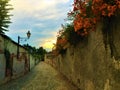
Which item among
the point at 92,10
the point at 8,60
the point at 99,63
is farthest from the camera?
the point at 8,60

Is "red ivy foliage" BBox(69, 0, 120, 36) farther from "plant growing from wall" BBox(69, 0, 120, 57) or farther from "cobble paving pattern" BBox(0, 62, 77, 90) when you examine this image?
"cobble paving pattern" BBox(0, 62, 77, 90)

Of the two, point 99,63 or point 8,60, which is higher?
point 99,63

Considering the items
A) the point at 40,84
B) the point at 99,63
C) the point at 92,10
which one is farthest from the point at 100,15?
the point at 40,84

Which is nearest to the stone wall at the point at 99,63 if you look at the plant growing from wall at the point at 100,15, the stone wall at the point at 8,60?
the plant growing from wall at the point at 100,15

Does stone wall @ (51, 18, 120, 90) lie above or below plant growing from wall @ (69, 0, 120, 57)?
below

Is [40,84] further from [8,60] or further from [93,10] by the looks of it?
[93,10]

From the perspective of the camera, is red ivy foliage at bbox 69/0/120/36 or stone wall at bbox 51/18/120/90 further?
stone wall at bbox 51/18/120/90

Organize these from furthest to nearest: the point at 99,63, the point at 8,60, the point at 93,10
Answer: the point at 8,60 < the point at 99,63 < the point at 93,10

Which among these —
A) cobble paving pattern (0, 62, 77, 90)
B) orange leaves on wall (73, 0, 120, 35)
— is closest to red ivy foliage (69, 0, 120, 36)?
orange leaves on wall (73, 0, 120, 35)

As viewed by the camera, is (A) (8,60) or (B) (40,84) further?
(A) (8,60)

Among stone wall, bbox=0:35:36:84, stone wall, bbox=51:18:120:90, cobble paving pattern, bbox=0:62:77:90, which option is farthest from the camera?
stone wall, bbox=0:35:36:84

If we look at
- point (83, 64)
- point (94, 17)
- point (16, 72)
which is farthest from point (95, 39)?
point (16, 72)

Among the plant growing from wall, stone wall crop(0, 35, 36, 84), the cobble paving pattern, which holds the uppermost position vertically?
the plant growing from wall

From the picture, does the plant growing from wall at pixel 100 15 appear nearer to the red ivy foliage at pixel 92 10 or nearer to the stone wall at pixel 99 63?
the red ivy foliage at pixel 92 10
